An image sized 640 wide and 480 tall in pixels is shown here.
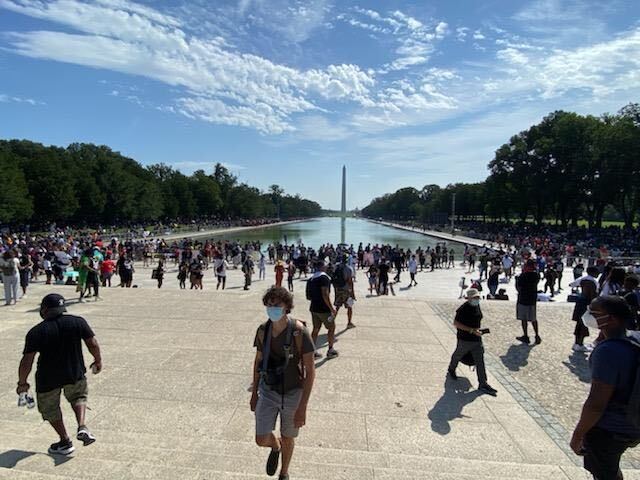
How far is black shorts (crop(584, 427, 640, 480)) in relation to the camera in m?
2.94

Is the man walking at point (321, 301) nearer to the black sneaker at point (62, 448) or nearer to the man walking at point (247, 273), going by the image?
the black sneaker at point (62, 448)

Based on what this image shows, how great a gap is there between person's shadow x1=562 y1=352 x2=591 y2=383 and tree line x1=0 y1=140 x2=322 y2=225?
5595 centimetres

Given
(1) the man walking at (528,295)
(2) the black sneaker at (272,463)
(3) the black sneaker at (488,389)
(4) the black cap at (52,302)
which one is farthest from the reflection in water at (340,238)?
(2) the black sneaker at (272,463)

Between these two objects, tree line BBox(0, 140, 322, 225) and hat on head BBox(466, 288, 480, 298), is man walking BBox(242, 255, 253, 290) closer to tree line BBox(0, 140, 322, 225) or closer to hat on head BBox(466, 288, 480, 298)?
hat on head BBox(466, 288, 480, 298)

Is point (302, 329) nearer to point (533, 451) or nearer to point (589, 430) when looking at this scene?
point (589, 430)

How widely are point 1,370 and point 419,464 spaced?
621cm

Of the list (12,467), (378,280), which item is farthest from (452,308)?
(12,467)

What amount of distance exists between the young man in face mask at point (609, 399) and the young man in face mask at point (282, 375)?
1.98 meters

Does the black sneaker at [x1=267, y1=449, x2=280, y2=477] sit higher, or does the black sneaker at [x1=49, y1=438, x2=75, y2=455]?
the black sneaker at [x1=267, y1=449, x2=280, y2=477]

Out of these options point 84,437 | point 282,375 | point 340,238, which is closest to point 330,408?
point 282,375

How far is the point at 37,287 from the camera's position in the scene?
47.5 feet

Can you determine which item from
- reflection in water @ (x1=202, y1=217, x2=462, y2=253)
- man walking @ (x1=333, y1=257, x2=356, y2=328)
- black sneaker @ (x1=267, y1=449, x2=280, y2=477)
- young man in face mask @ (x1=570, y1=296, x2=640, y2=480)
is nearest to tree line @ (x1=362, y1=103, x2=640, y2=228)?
reflection in water @ (x1=202, y1=217, x2=462, y2=253)

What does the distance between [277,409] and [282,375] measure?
1.08 ft

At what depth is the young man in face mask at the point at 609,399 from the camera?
9.30 ft
